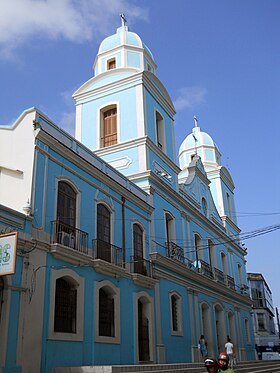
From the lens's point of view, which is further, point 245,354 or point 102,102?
point 245,354

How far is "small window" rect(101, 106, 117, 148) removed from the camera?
2083 centimetres

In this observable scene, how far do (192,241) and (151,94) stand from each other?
24.8 feet

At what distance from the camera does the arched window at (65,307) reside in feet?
39.9

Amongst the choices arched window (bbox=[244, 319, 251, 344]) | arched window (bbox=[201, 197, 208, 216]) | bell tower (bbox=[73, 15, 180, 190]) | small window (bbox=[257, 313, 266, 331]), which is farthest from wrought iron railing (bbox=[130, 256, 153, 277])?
small window (bbox=[257, 313, 266, 331])

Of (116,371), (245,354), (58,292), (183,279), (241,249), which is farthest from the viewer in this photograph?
(241,249)

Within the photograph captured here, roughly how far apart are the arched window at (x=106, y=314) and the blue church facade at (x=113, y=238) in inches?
1.4

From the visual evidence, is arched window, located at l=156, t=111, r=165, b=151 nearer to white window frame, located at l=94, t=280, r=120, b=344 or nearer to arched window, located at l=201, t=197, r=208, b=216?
arched window, located at l=201, t=197, r=208, b=216

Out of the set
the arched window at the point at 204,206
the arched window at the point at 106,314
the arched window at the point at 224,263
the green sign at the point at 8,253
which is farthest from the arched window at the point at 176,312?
the green sign at the point at 8,253

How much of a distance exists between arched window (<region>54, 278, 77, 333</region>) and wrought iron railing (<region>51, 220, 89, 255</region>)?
107 cm

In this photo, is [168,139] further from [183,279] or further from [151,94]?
[183,279]

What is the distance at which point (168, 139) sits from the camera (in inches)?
881

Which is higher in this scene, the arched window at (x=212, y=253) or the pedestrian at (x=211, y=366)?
the arched window at (x=212, y=253)


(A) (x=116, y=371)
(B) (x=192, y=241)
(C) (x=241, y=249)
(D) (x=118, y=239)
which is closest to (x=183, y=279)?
(B) (x=192, y=241)

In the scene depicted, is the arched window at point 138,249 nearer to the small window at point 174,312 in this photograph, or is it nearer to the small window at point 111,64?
the small window at point 174,312
